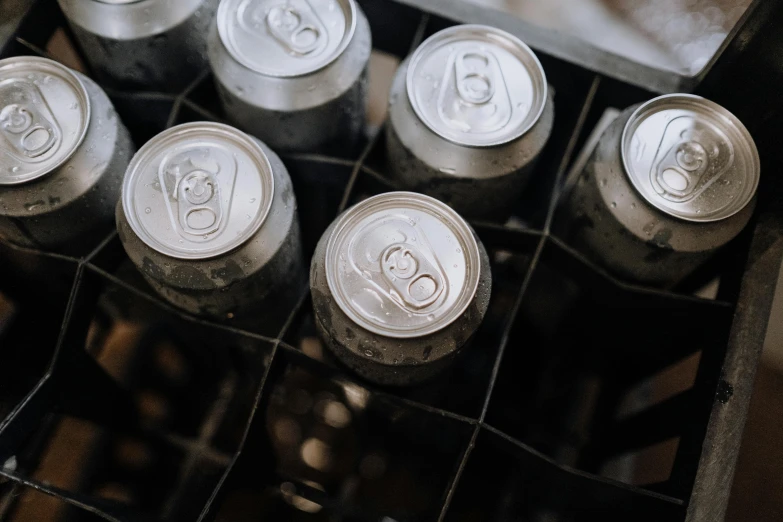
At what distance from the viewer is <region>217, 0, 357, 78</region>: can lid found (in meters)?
0.80

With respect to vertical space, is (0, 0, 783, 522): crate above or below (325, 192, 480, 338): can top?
below

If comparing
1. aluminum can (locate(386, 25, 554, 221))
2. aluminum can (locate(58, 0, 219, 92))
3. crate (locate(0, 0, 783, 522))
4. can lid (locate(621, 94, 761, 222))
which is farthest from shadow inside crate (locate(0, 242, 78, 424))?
can lid (locate(621, 94, 761, 222))

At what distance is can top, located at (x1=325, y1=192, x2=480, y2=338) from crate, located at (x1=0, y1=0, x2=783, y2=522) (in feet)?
0.51

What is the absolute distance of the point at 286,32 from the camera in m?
0.83

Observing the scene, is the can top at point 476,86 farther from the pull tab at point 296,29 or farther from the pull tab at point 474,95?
the pull tab at point 296,29

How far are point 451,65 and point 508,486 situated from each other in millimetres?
727

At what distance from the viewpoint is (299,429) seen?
1.09m

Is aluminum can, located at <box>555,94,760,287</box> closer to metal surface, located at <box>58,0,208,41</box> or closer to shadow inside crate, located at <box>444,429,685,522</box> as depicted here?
shadow inside crate, located at <box>444,429,685,522</box>

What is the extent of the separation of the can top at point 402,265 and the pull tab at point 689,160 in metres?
0.29

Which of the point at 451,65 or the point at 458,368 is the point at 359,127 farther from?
the point at 458,368

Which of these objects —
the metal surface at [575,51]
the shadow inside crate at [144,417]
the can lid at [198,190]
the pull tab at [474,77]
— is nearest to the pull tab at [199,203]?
the can lid at [198,190]

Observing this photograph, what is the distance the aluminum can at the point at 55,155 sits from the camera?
75 cm

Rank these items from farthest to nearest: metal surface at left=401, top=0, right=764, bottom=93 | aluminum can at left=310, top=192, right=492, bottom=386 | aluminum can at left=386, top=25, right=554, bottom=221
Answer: metal surface at left=401, top=0, right=764, bottom=93 < aluminum can at left=386, top=25, right=554, bottom=221 < aluminum can at left=310, top=192, right=492, bottom=386

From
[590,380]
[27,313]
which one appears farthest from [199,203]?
[590,380]
